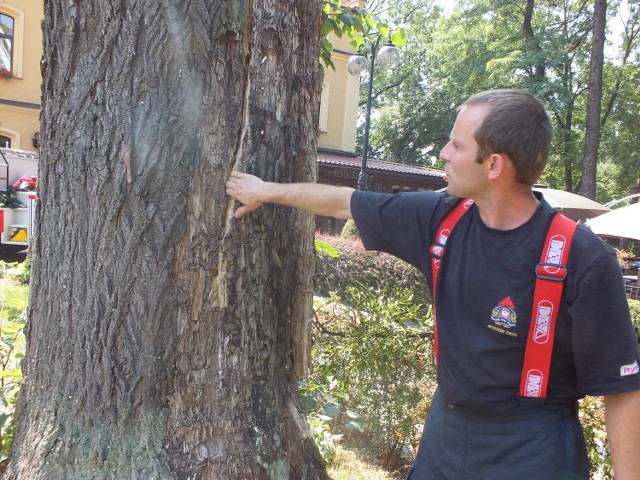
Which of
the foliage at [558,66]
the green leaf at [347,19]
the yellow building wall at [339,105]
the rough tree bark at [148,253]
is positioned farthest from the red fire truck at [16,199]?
the foliage at [558,66]

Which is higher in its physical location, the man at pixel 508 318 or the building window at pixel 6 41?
the building window at pixel 6 41

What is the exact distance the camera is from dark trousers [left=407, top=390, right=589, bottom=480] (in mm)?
1668

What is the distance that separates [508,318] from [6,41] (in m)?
19.3

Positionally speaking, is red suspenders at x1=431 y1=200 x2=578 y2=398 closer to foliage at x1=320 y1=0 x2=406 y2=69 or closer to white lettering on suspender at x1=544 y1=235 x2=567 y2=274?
white lettering on suspender at x1=544 y1=235 x2=567 y2=274

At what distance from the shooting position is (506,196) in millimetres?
1790

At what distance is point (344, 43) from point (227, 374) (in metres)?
21.9

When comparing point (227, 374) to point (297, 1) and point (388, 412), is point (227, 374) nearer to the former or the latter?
point (297, 1)

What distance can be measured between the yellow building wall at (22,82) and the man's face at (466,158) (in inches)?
698

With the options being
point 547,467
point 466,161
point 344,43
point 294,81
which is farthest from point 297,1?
point 344,43

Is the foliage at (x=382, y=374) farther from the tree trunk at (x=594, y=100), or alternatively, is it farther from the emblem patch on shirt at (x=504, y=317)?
the tree trunk at (x=594, y=100)

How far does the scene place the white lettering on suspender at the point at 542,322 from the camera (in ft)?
5.27

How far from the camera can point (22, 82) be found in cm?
1706

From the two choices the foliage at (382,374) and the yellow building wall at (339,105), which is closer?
the foliage at (382,374)

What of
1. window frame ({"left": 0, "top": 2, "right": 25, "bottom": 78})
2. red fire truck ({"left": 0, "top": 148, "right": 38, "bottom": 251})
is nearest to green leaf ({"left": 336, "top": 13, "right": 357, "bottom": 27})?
red fire truck ({"left": 0, "top": 148, "right": 38, "bottom": 251})
